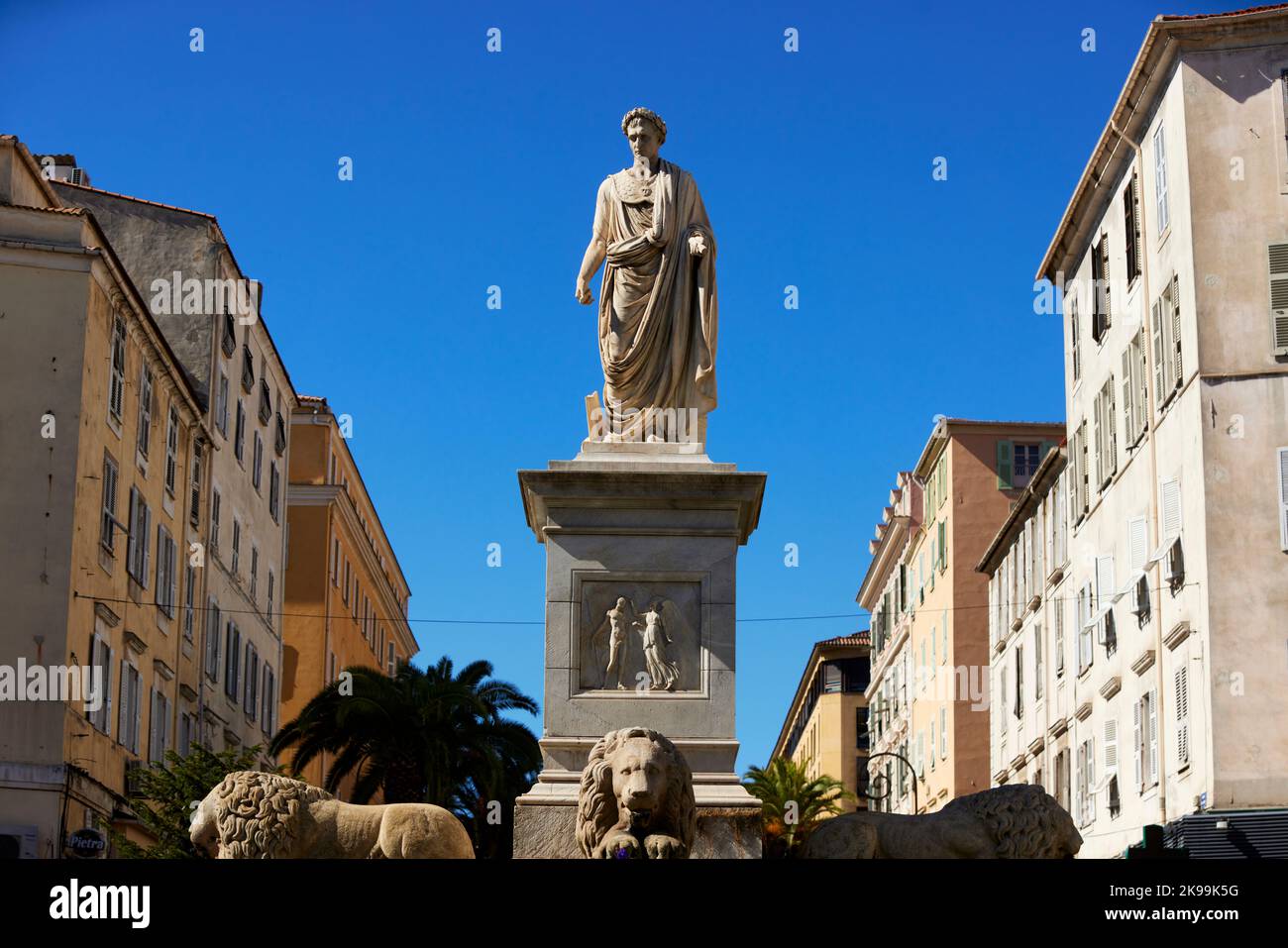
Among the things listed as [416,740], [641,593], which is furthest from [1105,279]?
[641,593]

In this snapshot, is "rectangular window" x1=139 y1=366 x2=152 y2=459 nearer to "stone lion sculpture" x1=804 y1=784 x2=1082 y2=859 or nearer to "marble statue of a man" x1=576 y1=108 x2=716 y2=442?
"marble statue of a man" x1=576 y1=108 x2=716 y2=442

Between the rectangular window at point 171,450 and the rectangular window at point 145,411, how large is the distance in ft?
6.55

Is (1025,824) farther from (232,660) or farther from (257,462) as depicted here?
(257,462)

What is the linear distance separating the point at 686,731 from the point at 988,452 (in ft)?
209

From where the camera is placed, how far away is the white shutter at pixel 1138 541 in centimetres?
4188

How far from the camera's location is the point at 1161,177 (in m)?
40.7

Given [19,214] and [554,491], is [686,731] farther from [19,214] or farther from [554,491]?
[19,214]

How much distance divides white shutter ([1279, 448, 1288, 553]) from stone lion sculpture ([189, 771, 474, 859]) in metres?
28.8

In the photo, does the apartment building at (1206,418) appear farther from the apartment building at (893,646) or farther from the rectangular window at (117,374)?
the apartment building at (893,646)

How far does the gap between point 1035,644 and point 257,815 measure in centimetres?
4877

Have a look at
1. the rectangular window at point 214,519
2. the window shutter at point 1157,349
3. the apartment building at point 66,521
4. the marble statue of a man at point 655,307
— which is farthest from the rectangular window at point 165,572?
the marble statue of a man at point 655,307

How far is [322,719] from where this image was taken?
1991 inches

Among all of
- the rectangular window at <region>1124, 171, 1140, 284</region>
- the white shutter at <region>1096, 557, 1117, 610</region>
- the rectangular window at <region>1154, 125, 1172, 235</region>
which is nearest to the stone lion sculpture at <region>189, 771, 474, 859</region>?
the rectangular window at <region>1154, 125, 1172, 235</region>
